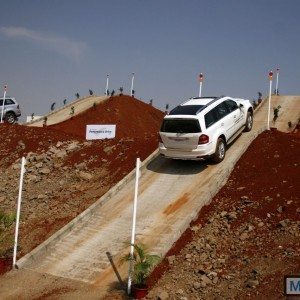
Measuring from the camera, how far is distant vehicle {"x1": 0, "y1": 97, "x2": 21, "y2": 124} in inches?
1114

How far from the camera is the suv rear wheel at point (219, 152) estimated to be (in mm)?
14211

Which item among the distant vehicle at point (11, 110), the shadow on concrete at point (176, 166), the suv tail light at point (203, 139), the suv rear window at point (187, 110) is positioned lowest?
the shadow on concrete at point (176, 166)

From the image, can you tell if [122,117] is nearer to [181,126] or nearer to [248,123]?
[248,123]

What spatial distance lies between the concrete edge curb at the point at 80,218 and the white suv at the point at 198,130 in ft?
5.30

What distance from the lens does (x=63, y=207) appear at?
14.3 metres

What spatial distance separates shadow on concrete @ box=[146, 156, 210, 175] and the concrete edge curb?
298mm

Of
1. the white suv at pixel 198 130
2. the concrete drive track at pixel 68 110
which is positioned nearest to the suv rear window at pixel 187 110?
the white suv at pixel 198 130

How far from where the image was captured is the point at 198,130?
13.6 m

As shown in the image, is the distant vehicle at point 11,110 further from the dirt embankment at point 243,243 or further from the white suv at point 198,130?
the dirt embankment at point 243,243

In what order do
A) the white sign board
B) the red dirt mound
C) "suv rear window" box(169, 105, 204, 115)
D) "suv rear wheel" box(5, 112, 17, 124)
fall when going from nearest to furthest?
"suv rear window" box(169, 105, 204, 115) → the white sign board → "suv rear wheel" box(5, 112, 17, 124) → the red dirt mound

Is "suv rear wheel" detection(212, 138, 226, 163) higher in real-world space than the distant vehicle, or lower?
lower

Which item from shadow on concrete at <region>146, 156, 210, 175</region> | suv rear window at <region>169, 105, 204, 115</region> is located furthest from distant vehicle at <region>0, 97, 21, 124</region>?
suv rear window at <region>169, 105, 204, 115</region>

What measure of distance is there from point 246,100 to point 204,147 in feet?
16.7

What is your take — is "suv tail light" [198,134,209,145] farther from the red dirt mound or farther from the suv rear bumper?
the red dirt mound
